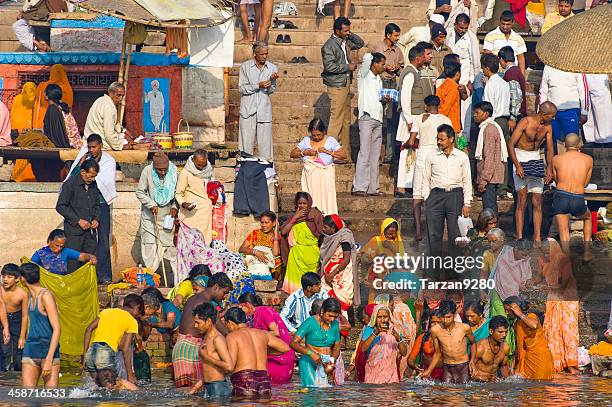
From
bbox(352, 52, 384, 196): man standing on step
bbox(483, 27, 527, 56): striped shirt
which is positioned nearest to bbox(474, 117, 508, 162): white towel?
bbox(352, 52, 384, 196): man standing on step

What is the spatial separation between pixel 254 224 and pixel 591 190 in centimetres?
405

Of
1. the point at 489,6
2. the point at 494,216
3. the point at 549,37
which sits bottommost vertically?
the point at 494,216

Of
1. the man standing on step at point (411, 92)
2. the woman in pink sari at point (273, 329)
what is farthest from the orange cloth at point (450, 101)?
the woman in pink sari at point (273, 329)

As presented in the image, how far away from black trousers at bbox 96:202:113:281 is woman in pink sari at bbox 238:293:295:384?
246 cm

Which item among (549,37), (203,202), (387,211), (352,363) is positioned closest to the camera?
(549,37)

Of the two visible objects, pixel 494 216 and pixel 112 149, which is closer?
pixel 494 216

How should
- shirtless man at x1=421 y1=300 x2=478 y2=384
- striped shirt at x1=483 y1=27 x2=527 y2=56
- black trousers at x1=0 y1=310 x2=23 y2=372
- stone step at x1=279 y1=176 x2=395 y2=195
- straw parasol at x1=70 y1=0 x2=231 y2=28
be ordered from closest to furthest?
shirtless man at x1=421 y1=300 x2=478 y2=384 < black trousers at x1=0 y1=310 x2=23 y2=372 < straw parasol at x1=70 y1=0 x2=231 y2=28 < stone step at x1=279 y1=176 x2=395 y2=195 < striped shirt at x1=483 y1=27 x2=527 y2=56

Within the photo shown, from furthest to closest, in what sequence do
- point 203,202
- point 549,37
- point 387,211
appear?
point 387,211
point 203,202
point 549,37

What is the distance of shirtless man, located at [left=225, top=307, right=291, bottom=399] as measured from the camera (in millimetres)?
15766

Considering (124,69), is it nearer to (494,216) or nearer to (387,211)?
(387,211)

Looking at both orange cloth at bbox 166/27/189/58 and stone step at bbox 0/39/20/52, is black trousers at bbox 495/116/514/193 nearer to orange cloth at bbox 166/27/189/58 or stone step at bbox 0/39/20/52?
orange cloth at bbox 166/27/189/58

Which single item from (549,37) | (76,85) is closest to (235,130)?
(76,85)

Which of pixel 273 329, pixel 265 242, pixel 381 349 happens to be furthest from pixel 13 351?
pixel 381 349

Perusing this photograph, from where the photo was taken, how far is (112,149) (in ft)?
66.8
